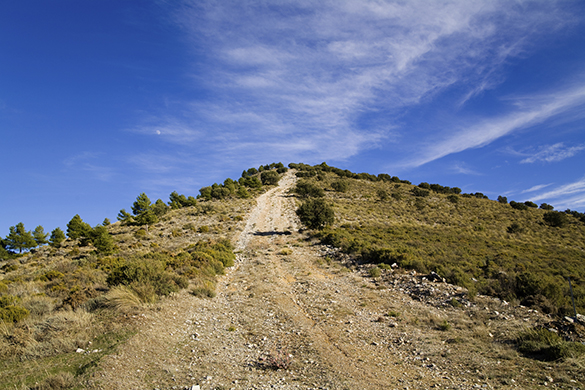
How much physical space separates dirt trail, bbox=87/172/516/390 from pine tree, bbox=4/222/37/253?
40.7m

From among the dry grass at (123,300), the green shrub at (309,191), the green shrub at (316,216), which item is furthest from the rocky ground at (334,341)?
the green shrub at (309,191)

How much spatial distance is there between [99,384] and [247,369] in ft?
11.0

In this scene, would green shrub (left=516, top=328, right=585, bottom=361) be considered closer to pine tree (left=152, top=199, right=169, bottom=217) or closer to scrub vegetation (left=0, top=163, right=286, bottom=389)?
scrub vegetation (left=0, top=163, right=286, bottom=389)

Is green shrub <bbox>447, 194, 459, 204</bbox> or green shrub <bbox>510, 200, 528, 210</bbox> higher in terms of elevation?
green shrub <bbox>447, 194, 459, 204</bbox>

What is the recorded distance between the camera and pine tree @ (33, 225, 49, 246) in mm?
41906

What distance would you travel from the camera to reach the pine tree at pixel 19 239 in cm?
3900

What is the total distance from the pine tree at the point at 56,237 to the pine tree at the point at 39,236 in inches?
48.7

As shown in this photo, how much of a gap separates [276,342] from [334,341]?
1.90 m

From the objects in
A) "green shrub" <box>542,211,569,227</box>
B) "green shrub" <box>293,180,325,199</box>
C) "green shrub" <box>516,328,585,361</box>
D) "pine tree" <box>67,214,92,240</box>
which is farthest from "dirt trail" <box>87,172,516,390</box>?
"green shrub" <box>542,211,569,227</box>

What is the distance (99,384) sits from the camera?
6305 millimetres

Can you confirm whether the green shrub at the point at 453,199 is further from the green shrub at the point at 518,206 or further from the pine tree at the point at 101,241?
the pine tree at the point at 101,241

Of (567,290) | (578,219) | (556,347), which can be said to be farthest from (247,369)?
(578,219)

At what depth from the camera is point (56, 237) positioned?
4200cm

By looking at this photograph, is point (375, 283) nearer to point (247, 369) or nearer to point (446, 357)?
point (446, 357)
